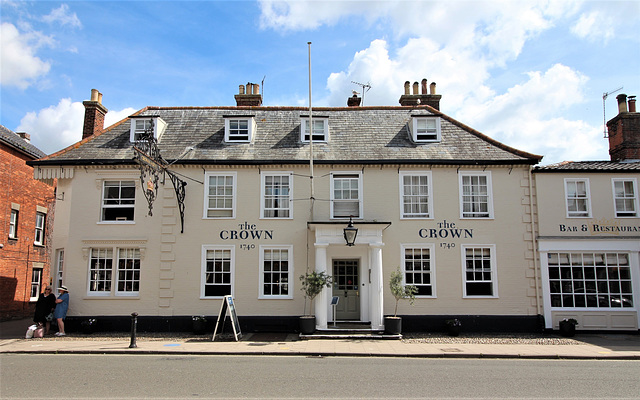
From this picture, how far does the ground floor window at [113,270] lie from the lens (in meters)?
17.7

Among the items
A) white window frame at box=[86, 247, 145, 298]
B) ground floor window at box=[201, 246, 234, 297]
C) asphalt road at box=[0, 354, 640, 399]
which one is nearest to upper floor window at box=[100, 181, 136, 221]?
white window frame at box=[86, 247, 145, 298]

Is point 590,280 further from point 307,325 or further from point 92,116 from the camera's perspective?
point 92,116

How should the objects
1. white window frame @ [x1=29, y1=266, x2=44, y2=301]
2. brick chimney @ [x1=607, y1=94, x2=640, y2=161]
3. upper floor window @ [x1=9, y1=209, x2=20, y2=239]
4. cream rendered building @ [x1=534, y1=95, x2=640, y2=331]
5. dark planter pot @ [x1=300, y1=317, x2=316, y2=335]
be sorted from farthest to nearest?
white window frame @ [x1=29, y1=266, x2=44, y2=301] < upper floor window @ [x1=9, y1=209, x2=20, y2=239] < brick chimney @ [x1=607, y1=94, x2=640, y2=161] < cream rendered building @ [x1=534, y1=95, x2=640, y2=331] < dark planter pot @ [x1=300, y1=317, x2=316, y2=335]

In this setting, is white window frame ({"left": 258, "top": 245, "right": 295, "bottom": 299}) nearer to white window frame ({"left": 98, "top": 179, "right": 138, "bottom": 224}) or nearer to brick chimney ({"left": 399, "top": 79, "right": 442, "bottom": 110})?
white window frame ({"left": 98, "top": 179, "right": 138, "bottom": 224})

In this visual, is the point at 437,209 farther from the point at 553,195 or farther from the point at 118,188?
the point at 118,188

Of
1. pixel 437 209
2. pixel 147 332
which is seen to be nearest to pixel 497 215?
pixel 437 209

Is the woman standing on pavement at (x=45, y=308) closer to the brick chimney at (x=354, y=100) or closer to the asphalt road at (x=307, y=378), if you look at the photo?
the asphalt road at (x=307, y=378)

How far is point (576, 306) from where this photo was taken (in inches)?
692

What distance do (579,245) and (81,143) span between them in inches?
769

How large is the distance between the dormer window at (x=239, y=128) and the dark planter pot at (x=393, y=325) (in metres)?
8.86

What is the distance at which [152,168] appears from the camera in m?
15.2

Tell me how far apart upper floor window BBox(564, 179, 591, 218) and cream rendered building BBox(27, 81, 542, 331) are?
4.92 feet

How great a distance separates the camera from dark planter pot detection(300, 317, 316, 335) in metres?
16.0

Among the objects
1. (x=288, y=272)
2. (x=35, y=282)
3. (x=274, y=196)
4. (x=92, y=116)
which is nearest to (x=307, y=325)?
(x=288, y=272)
